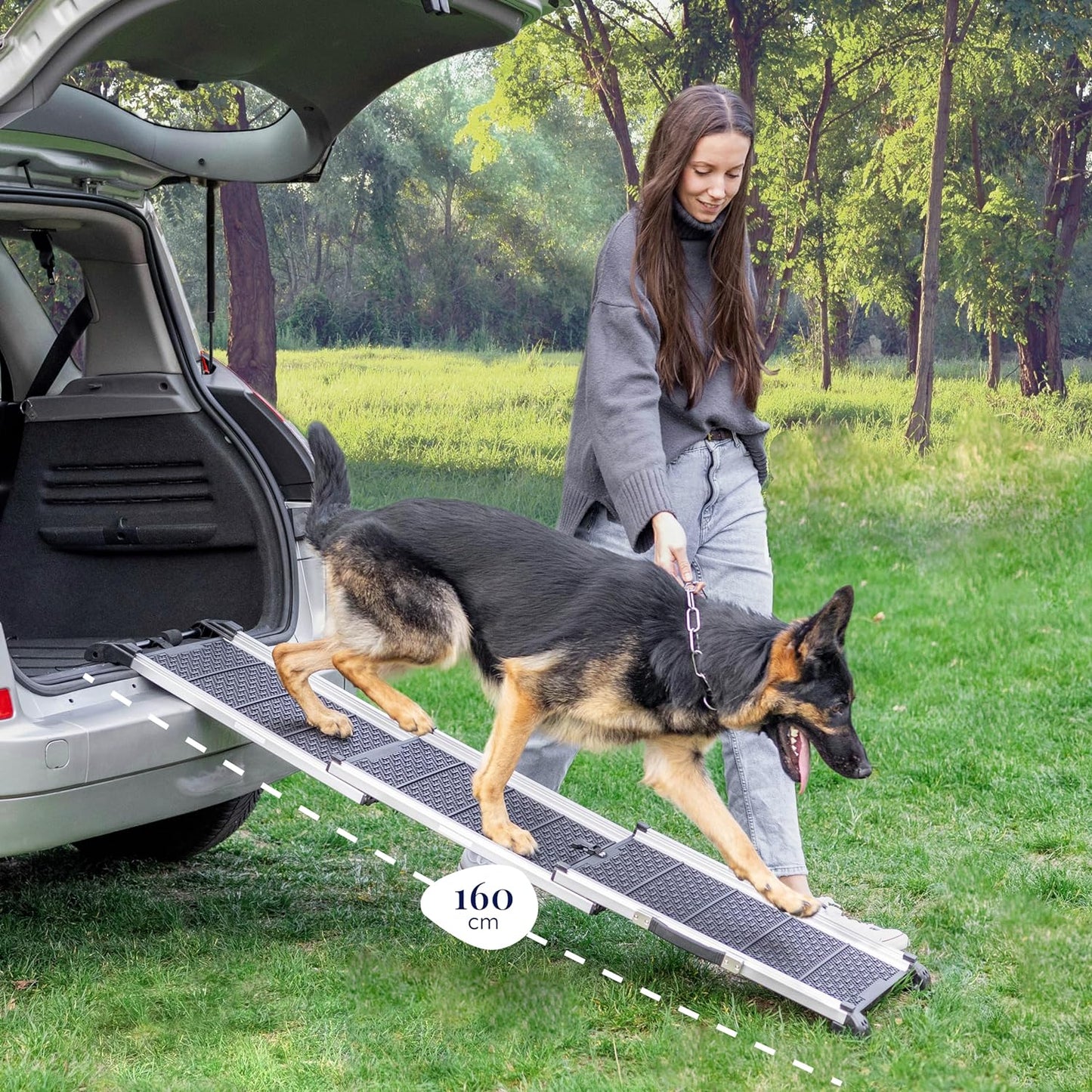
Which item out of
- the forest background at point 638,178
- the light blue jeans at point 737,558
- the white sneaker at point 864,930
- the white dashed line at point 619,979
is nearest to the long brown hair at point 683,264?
the light blue jeans at point 737,558

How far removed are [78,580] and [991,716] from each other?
412 cm

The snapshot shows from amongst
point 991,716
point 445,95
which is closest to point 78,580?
point 991,716

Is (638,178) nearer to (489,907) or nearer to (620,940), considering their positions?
(620,940)

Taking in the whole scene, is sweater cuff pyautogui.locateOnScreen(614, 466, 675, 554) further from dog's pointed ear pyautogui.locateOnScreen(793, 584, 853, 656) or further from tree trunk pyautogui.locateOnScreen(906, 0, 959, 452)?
tree trunk pyautogui.locateOnScreen(906, 0, 959, 452)

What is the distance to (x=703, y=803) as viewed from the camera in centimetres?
340

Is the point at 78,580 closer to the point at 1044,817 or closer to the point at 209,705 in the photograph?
the point at 209,705

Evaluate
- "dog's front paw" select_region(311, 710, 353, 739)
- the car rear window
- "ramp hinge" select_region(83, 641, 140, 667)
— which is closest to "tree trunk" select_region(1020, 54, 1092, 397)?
the car rear window

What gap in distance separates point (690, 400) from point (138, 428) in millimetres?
1974

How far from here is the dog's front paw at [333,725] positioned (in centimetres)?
378

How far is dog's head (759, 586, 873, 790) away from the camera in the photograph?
117 inches

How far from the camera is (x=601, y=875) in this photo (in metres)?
3.43

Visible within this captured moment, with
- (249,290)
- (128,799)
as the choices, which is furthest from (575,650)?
(249,290)

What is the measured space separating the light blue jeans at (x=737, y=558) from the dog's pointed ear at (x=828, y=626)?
2.47 ft

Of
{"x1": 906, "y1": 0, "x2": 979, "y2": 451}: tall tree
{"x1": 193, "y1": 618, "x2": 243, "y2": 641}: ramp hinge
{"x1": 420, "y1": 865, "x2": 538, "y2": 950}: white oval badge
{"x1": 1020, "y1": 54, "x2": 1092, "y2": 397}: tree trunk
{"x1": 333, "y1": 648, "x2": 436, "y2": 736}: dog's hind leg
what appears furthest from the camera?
{"x1": 1020, "y1": 54, "x2": 1092, "y2": 397}: tree trunk
